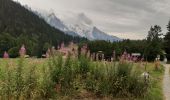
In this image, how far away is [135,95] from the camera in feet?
51.2

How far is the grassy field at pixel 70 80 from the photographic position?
1283cm

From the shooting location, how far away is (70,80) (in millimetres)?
15094

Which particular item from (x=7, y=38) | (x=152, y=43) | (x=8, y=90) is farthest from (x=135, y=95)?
(x=7, y=38)

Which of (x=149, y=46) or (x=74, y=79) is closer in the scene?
(x=74, y=79)

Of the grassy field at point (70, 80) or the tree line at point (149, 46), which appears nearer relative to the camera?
the grassy field at point (70, 80)

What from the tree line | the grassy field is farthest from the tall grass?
the tree line

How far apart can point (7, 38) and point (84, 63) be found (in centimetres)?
16022

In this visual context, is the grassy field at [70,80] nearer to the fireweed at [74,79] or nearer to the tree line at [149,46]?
the fireweed at [74,79]

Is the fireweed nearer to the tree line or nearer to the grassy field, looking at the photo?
the grassy field

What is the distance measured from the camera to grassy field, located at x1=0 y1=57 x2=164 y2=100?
505 inches

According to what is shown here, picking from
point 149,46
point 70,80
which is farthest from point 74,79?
point 149,46

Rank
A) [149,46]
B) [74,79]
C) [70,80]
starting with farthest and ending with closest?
[149,46]
[74,79]
[70,80]

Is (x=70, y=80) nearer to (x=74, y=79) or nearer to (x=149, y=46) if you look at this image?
(x=74, y=79)

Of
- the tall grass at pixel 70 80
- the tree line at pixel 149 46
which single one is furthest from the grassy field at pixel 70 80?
the tree line at pixel 149 46
